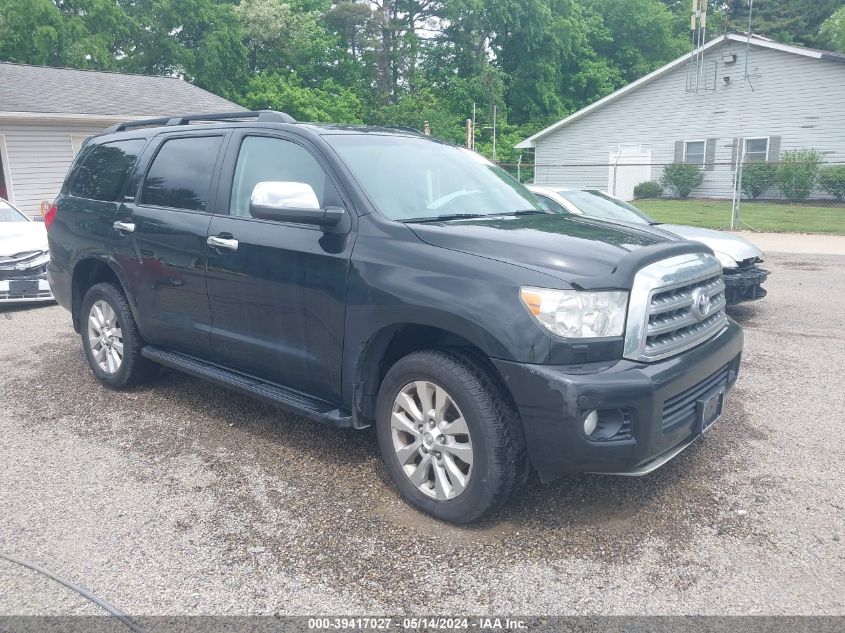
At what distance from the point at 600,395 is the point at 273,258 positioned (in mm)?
1983

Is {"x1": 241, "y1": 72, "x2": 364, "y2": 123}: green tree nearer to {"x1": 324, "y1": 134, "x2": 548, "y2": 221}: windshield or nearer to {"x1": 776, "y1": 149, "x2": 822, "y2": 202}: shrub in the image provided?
{"x1": 776, "y1": 149, "x2": 822, "y2": 202}: shrub

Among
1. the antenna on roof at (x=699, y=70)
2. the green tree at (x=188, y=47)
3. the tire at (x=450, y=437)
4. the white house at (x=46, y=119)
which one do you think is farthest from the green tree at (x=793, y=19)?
the tire at (x=450, y=437)

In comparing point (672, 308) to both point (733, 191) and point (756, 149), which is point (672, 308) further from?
point (756, 149)

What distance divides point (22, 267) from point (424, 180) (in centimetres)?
662

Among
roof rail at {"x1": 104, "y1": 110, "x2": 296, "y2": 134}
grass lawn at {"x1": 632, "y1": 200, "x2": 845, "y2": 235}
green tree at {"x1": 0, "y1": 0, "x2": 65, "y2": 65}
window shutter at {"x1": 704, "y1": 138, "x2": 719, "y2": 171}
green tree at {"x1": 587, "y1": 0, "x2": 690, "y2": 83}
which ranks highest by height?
green tree at {"x1": 587, "y1": 0, "x2": 690, "y2": 83}

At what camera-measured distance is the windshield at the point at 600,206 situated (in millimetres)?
8070

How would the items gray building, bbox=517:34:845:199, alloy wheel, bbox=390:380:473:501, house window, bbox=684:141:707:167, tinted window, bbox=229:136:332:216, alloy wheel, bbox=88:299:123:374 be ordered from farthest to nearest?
house window, bbox=684:141:707:167 < gray building, bbox=517:34:845:199 < alloy wheel, bbox=88:299:123:374 < tinted window, bbox=229:136:332:216 < alloy wheel, bbox=390:380:473:501

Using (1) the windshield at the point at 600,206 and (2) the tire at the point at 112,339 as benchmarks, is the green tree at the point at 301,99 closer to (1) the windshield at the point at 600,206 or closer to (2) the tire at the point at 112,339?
(1) the windshield at the point at 600,206

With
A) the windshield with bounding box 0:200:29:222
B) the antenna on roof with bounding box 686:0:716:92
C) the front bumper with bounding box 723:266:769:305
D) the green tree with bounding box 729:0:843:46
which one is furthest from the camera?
the green tree with bounding box 729:0:843:46

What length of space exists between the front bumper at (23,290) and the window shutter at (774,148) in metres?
23.2

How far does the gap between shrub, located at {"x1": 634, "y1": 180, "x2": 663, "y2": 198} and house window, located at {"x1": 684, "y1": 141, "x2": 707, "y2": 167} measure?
1310 millimetres

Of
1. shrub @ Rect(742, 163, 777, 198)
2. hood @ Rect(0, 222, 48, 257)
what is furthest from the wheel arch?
shrub @ Rect(742, 163, 777, 198)

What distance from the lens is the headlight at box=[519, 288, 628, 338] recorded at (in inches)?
123

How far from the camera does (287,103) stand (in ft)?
118
